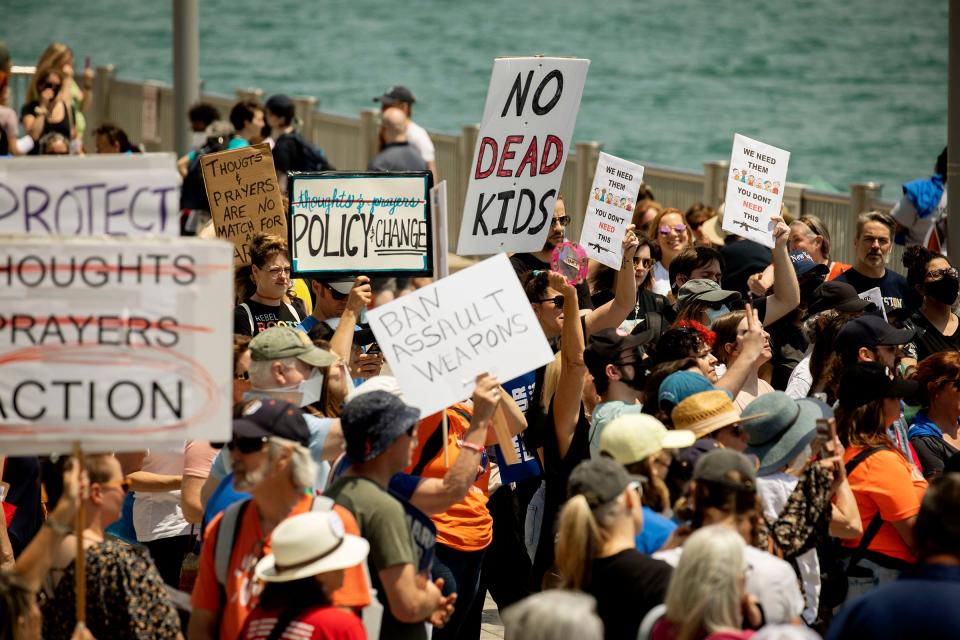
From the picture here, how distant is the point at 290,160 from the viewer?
14.6 meters

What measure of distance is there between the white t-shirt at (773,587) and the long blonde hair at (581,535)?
12.8 inches

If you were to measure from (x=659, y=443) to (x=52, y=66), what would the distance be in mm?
11804

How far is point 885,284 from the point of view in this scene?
10023mm

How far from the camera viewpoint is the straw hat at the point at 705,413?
6.18m

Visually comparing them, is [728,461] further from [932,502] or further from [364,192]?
[364,192]

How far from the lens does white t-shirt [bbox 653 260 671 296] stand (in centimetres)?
1087

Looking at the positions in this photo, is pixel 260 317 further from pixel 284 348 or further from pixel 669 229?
pixel 669 229

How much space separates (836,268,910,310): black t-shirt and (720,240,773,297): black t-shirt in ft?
1.80

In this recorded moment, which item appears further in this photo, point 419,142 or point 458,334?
point 419,142

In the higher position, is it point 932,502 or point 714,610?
point 932,502

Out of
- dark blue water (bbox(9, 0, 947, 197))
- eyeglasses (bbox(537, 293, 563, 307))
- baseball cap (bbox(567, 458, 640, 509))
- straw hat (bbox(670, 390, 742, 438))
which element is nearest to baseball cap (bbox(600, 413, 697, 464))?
straw hat (bbox(670, 390, 742, 438))

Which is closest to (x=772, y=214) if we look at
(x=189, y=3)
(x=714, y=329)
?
(x=714, y=329)

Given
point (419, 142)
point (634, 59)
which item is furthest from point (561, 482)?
point (634, 59)

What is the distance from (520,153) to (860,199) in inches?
270
